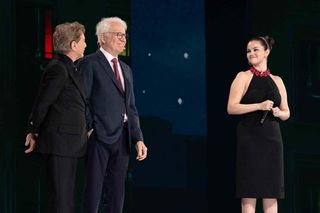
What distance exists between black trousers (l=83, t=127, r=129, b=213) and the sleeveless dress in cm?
100

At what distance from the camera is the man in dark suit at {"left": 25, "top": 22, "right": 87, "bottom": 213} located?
5004mm

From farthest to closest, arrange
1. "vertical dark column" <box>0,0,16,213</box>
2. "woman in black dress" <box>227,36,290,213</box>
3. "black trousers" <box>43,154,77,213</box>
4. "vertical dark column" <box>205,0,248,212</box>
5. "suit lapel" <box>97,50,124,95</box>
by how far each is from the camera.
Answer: "vertical dark column" <box>205,0,248,212</box>, "vertical dark column" <box>0,0,16,213</box>, "woman in black dress" <box>227,36,290,213</box>, "suit lapel" <box>97,50,124,95</box>, "black trousers" <box>43,154,77,213</box>

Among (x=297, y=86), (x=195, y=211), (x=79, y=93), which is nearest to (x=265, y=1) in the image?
(x=297, y=86)

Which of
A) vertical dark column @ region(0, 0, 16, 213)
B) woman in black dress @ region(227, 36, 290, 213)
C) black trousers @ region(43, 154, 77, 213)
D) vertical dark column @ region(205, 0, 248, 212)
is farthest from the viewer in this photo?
vertical dark column @ region(205, 0, 248, 212)

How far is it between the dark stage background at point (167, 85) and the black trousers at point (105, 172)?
3.89 feet

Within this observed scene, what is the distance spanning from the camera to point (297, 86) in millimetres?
7688

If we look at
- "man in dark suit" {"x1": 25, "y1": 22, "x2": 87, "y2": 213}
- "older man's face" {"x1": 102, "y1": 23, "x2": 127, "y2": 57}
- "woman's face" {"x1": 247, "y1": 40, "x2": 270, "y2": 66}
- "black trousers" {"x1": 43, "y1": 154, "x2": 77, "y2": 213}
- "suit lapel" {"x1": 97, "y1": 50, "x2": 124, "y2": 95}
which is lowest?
"black trousers" {"x1": 43, "y1": 154, "x2": 77, "y2": 213}

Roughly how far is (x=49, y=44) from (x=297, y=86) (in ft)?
8.28

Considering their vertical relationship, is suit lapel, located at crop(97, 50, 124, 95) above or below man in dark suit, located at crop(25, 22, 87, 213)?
above

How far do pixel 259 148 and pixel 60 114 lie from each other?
161cm

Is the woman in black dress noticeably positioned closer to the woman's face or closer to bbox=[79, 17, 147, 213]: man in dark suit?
the woman's face

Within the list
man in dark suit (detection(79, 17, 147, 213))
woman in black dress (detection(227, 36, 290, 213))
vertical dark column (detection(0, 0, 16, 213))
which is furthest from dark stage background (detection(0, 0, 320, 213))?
man in dark suit (detection(79, 17, 147, 213))

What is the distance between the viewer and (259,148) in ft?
19.2

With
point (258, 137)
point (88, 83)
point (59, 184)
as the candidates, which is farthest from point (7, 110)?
point (258, 137)
